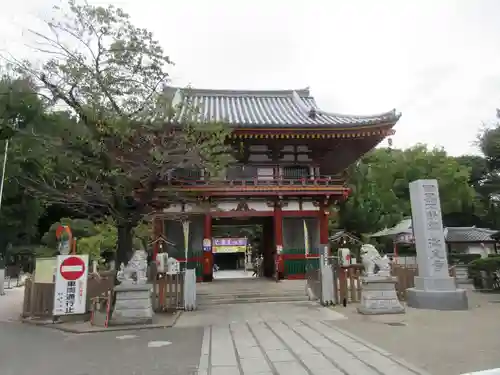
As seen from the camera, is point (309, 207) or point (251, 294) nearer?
point (251, 294)

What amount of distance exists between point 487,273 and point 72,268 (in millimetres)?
16079

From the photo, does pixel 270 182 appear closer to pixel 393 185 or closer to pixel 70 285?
pixel 70 285

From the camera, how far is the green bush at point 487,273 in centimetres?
1500

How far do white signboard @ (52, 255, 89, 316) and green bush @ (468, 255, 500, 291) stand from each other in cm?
1548

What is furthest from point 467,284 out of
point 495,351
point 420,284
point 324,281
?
point 495,351

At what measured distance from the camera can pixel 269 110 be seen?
74.7 ft

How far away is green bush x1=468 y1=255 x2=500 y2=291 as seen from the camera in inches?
591

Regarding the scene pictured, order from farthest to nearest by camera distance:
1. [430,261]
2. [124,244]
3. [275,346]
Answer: [124,244], [430,261], [275,346]

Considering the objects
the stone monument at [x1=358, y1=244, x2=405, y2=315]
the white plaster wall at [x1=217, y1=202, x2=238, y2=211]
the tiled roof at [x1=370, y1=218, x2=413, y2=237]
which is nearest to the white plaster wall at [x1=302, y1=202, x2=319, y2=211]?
the white plaster wall at [x1=217, y1=202, x2=238, y2=211]

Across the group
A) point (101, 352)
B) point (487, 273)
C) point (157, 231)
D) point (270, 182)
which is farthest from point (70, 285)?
point (487, 273)

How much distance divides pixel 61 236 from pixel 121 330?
3830mm

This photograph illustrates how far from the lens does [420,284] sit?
426 inches

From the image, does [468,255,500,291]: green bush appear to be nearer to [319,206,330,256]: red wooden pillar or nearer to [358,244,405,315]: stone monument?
[319,206,330,256]: red wooden pillar

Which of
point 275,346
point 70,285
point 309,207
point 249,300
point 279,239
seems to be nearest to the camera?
point 275,346
